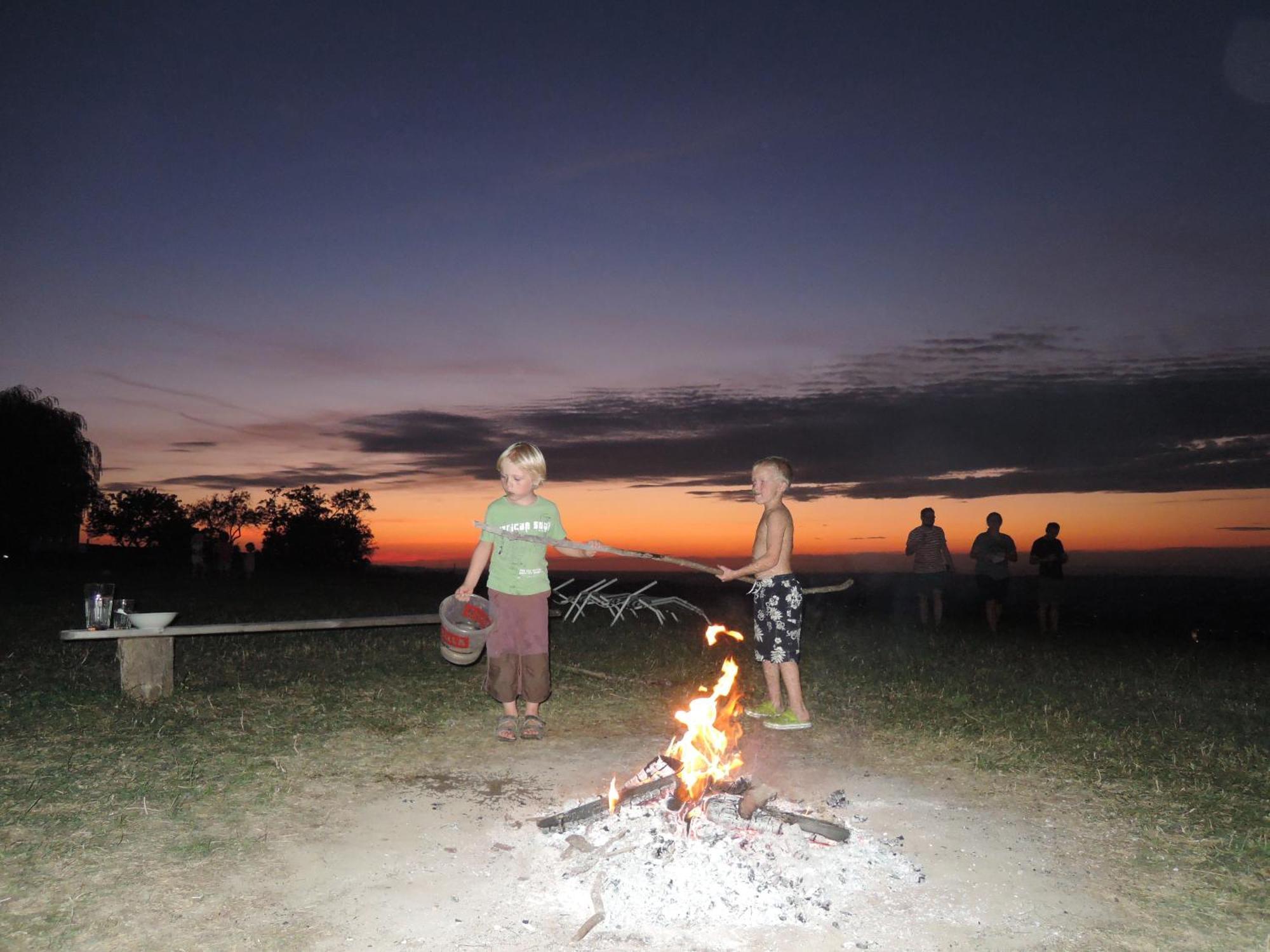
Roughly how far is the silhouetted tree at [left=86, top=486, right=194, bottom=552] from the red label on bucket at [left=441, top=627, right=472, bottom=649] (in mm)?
63002

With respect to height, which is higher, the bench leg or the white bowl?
the white bowl

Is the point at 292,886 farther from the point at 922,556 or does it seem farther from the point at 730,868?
the point at 922,556

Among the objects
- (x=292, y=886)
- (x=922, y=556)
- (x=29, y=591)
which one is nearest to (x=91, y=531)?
(x=29, y=591)

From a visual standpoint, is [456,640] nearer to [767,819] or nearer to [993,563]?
[767,819]

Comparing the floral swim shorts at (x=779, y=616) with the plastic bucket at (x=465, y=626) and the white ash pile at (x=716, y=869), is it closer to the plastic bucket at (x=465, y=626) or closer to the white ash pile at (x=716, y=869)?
the plastic bucket at (x=465, y=626)

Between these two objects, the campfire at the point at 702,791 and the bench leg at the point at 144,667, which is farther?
the bench leg at the point at 144,667

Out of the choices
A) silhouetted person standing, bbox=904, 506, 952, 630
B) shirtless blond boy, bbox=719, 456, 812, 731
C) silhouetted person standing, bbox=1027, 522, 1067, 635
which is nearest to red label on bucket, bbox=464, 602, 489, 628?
shirtless blond boy, bbox=719, 456, 812, 731

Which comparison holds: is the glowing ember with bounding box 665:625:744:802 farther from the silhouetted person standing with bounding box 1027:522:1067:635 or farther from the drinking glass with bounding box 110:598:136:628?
the silhouetted person standing with bounding box 1027:522:1067:635

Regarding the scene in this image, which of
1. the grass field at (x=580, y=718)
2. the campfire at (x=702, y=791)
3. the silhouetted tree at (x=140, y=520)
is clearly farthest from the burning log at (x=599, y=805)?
the silhouetted tree at (x=140, y=520)

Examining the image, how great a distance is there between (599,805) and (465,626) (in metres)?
2.09

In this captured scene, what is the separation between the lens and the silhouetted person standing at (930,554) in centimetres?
1313

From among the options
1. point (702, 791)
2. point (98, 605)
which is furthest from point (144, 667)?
point (702, 791)

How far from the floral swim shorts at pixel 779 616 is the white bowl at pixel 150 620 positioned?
15.3ft

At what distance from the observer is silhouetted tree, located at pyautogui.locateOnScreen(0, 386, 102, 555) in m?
33.4
